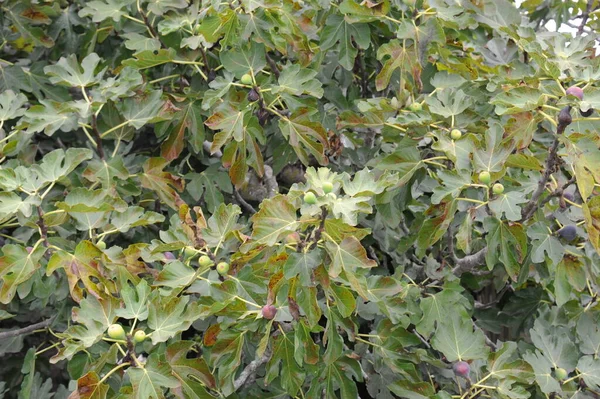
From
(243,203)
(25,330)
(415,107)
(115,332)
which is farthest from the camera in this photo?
(243,203)

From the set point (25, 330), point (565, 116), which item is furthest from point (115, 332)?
point (565, 116)

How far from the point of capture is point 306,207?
1.44 meters

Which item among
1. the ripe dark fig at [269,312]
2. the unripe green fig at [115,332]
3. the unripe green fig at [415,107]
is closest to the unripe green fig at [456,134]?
the unripe green fig at [415,107]

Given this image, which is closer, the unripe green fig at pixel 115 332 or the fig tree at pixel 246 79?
the unripe green fig at pixel 115 332

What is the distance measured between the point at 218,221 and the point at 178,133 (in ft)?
1.89

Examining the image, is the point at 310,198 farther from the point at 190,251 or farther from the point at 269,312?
the point at 190,251

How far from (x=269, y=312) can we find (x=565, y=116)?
0.82 meters

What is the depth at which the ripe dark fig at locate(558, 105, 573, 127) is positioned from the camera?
1665mm

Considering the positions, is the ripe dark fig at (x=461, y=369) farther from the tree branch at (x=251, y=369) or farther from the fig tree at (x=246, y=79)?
the fig tree at (x=246, y=79)

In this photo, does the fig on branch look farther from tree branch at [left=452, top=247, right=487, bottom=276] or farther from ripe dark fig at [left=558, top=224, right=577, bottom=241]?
ripe dark fig at [left=558, top=224, right=577, bottom=241]

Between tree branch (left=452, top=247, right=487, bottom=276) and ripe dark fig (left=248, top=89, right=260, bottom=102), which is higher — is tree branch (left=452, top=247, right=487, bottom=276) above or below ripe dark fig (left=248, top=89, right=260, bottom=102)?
below

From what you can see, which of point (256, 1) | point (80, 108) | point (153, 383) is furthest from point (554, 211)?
point (80, 108)

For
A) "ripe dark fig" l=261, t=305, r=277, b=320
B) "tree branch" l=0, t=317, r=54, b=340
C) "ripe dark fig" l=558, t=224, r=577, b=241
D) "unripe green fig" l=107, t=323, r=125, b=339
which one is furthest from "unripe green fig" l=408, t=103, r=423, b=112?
"tree branch" l=0, t=317, r=54, b=340

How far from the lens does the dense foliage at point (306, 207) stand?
1.62 metres
